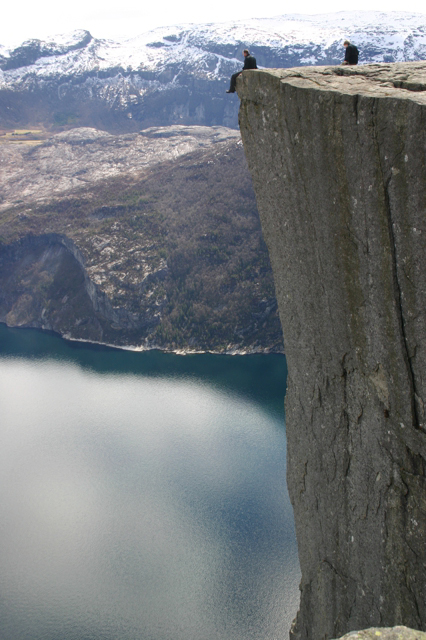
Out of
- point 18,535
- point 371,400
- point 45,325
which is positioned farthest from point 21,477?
point 45,325

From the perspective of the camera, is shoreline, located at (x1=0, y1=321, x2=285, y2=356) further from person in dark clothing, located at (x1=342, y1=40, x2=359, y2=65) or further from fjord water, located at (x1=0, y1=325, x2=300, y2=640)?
person in dark clothing, located at (x1=342, y1=40, x2=359, y2=65)

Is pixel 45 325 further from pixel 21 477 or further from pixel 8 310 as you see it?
pixel 21 477

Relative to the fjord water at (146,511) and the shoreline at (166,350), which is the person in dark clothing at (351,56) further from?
the shoreline at (166,350)

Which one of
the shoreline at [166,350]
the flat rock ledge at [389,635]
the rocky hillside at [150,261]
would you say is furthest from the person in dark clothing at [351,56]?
the rocky hillside at [150,261]

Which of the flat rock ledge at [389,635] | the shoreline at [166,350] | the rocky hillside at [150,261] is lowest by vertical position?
the shoreline at [166,350]

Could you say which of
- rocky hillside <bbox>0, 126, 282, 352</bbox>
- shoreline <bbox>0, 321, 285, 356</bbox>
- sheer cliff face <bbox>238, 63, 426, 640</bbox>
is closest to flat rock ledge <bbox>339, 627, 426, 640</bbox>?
sheer cliff face <bbox>238, 63, 426, 640</bbox>

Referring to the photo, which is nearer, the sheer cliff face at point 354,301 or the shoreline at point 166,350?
the sheer cliff face at point 354,301
